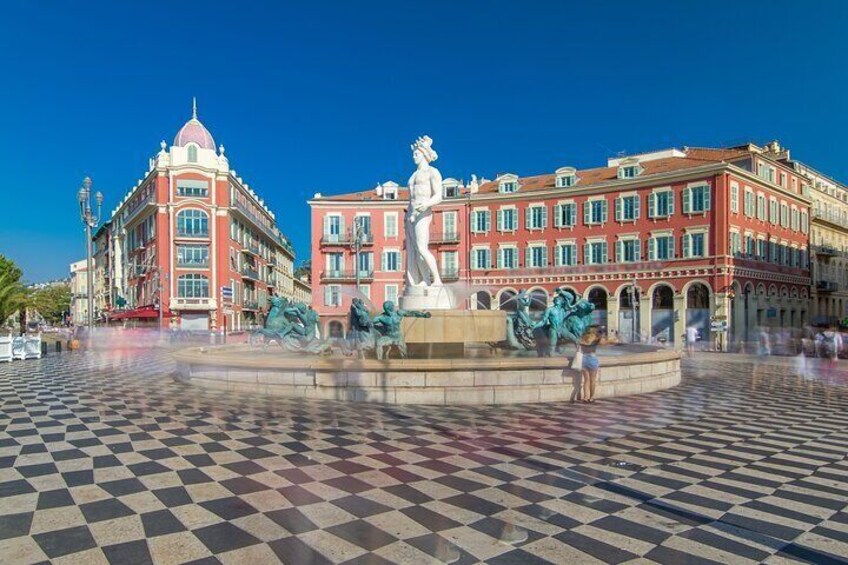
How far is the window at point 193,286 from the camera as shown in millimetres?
52812

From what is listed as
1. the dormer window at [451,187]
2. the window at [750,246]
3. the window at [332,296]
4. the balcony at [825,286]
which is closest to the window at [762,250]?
the window at [750,246]

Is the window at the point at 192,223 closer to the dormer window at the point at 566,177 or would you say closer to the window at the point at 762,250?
the dormer window at the point at 566,177

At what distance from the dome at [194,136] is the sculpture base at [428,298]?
1964 inches

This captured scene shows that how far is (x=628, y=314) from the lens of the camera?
4297 cm

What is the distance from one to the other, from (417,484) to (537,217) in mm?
43857

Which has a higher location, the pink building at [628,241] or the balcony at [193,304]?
the pink building at [628,241]

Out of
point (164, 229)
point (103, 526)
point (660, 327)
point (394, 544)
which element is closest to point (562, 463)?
point (394, 544)

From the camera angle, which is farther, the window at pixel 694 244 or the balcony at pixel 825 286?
the balcony at pixel 825 286

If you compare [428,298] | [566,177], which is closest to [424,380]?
[428,298]

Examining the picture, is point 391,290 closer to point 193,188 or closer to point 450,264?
point 450,264

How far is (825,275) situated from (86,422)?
60712mm

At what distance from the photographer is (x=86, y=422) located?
28.4ft

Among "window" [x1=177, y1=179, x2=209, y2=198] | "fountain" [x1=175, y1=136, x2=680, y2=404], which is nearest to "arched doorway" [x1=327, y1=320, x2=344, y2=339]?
"window" [x1=177, y1=179, x2=209, y2=198]

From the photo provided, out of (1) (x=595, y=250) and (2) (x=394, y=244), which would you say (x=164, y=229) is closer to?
(2) (x=394, y=244)
